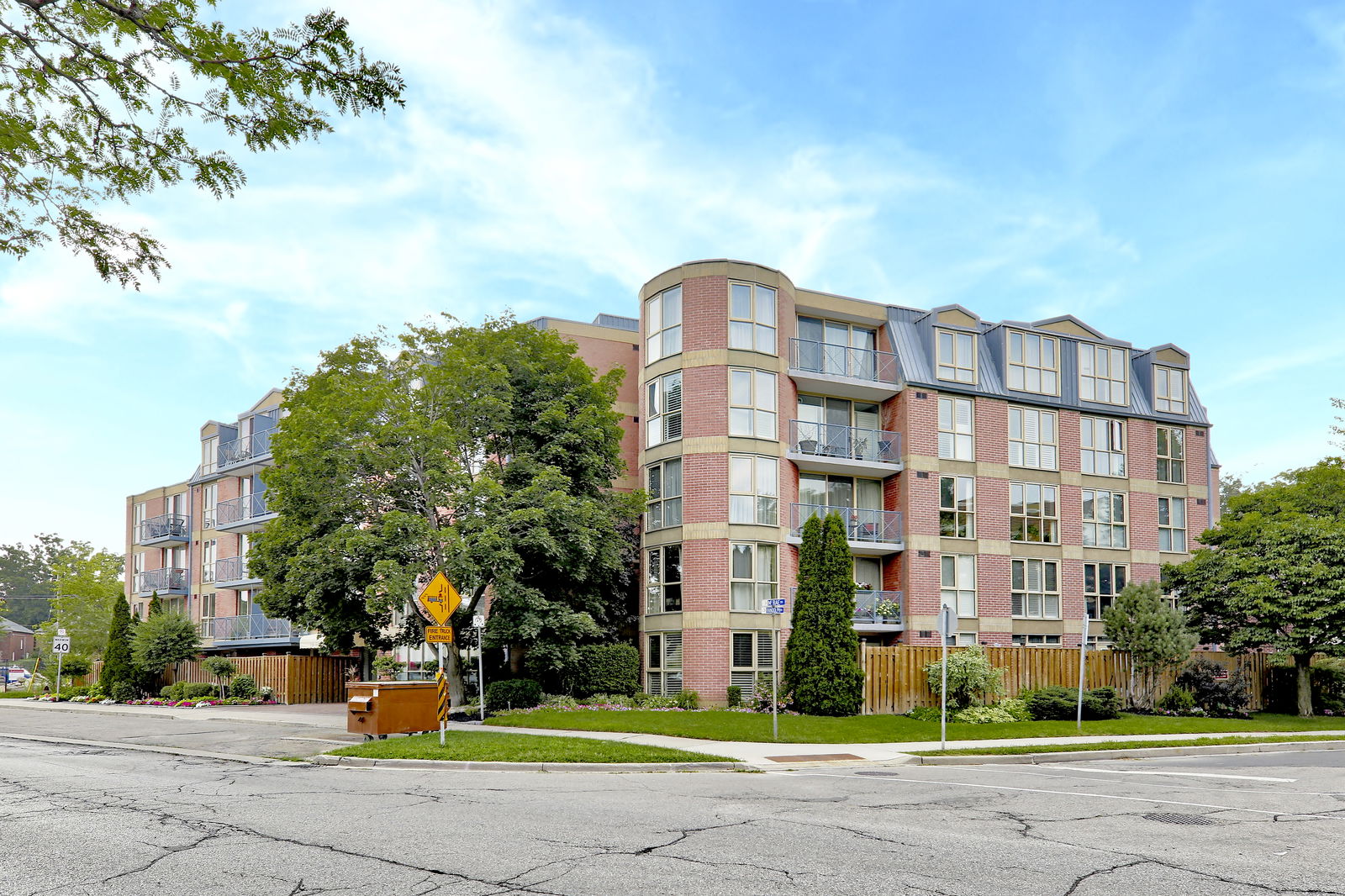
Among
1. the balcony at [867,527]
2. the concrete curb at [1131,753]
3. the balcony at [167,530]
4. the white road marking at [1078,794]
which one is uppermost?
the balcony at [167,530]

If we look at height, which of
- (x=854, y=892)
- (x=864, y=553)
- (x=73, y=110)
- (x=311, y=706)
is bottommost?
(x=311, y=706)

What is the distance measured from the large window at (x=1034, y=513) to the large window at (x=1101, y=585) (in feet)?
5.98

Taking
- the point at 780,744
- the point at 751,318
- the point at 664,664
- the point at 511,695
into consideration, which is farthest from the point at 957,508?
the point at 511,695

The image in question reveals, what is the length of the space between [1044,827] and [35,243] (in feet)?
31.6

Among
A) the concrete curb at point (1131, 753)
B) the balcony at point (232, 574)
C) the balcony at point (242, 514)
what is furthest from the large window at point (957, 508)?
the balcony at point (232, 574)

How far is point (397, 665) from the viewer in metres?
37.8

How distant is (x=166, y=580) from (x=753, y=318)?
35.5 metres

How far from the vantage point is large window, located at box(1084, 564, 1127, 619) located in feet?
115

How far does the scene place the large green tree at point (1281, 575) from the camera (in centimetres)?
2870

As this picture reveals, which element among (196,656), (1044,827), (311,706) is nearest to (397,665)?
(311,706)

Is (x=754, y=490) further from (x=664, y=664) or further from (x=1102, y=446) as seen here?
(x=1102, y=446)

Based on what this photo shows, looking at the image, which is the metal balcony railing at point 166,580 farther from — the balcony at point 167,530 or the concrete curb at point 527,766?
the concrete curb at point 527,766

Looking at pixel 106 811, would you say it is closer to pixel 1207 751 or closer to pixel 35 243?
pixel 35 243

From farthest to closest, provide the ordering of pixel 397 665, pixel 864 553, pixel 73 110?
pixel 397 665 → pixel 864 553 → pixel 73 110
